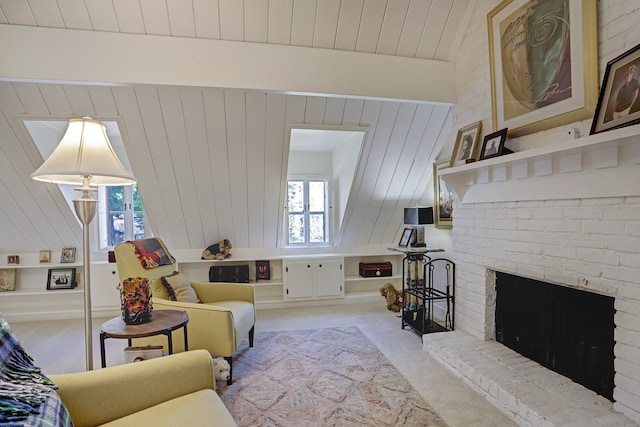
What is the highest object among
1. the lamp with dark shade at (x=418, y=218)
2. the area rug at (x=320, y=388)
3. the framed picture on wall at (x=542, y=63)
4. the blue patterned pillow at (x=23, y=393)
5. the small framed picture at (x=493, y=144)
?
the framed picture on wall at (x=542, y=63)

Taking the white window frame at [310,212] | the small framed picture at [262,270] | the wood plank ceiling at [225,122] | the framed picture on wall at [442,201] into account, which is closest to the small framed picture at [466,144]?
the wood plank ceiling at [225,122]

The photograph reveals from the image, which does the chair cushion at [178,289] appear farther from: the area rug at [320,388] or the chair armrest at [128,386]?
the chair armrest at [128,386]

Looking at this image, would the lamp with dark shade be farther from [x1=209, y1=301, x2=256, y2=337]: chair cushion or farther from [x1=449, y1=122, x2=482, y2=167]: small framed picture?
[x1=209, y1=301, x2=256, y2=337]: chair cushion

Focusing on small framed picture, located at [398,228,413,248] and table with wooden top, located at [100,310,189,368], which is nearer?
table with wooden top, located at [100,310,189,368]

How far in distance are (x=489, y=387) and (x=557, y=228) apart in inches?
41.5

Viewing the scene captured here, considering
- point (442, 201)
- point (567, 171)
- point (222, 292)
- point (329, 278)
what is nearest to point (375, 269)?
point (329, 278)

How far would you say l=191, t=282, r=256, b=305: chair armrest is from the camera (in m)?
2.92

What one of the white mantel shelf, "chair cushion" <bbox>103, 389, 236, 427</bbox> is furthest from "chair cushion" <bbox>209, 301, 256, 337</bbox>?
the white mantel shelf

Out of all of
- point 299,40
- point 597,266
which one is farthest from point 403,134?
point 597,266

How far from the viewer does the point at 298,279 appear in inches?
161

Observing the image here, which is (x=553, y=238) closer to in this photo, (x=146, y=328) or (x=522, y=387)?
(x=522, y=387)

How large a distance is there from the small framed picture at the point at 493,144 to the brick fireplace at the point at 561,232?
4.1 inches

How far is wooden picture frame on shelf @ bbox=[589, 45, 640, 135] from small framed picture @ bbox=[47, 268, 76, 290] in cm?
492

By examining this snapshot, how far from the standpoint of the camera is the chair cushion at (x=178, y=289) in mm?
2580
